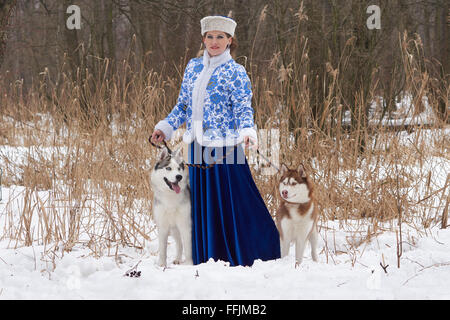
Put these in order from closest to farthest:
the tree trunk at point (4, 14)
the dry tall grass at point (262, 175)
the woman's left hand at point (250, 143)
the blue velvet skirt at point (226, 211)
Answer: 1. the woman's left hand at point (250, 143)
2. the blue velvet skirt at point (226, 211)
3. the tree trunk at point (4, 14)
4. the dry tall grass at point (262, 175)

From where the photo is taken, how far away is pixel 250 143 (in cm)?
239

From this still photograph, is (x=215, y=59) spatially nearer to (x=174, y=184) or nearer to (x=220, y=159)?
(x=220, y=159)

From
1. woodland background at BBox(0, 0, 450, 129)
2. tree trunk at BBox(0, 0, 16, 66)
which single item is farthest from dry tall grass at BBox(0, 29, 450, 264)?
tree trunk at BBox(0, 0, 16, 66)

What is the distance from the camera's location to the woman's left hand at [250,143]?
237 centimetres

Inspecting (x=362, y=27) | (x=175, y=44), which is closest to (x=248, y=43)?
(x=175, y=44)

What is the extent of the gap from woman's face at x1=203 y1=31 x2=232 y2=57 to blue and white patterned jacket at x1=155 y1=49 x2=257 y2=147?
3 centimetres

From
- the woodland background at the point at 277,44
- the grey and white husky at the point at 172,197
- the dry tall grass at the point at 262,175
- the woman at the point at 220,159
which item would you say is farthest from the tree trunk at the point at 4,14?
the grey and white husky at the point at 172,197

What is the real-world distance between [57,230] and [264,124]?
1904 millimetres

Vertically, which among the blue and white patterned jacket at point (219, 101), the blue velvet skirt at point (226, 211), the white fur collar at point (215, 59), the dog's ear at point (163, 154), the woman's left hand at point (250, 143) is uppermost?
the white fur collar at point (215, 59)

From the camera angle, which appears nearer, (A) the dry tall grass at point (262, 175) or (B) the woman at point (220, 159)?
(B) the woman at point (220, 159)

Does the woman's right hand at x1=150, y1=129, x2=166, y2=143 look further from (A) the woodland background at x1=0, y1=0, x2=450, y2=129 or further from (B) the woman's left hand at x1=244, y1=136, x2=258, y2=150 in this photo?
(A) the woodland background at x1=0, y1=0, x2=450, y2=129

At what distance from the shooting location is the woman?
2523mm

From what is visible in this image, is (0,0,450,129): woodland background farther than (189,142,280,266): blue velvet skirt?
Yes

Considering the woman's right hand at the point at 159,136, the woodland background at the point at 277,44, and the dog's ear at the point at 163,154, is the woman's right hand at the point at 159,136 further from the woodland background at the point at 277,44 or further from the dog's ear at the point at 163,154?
the woodland background at the point at 277,44
